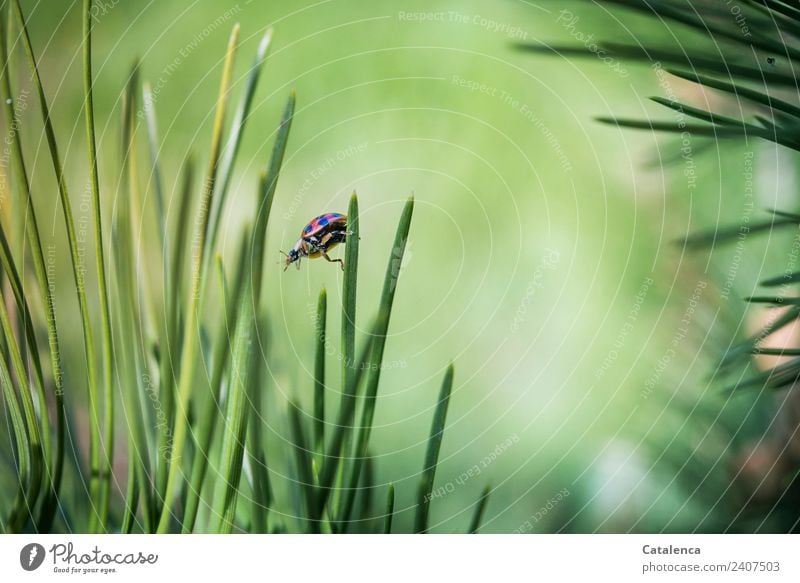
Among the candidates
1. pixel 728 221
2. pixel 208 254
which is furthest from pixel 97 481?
pixel 728 221

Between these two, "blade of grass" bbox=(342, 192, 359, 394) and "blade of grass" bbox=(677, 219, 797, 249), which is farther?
"blade of grass" bbox=(677, 219, 797, 249)

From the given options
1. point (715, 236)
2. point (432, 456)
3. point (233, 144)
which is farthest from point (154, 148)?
point (715, 236)

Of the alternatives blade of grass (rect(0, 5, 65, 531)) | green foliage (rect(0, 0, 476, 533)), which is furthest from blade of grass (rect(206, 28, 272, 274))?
blade of grass (rect(0, 5, 65, 531))

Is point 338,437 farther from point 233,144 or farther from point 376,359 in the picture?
point 233,144

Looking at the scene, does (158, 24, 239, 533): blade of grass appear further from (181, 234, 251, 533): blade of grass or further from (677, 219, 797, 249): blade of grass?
(677, 219, 797, 249): blade of grass

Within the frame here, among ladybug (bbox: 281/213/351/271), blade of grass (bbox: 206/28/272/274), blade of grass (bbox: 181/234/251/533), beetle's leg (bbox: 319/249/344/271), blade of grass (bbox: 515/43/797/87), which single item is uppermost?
blade of grass (bbox: 515/43/797/87)

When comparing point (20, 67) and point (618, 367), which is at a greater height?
point (20, 67)
